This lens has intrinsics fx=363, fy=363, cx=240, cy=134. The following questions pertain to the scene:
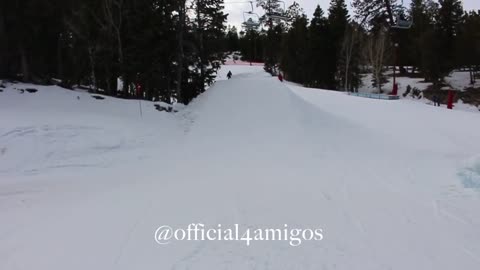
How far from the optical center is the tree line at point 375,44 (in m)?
34.8

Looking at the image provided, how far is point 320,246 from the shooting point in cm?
448

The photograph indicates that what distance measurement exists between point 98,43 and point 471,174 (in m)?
16.0

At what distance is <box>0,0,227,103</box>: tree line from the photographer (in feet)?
50.2

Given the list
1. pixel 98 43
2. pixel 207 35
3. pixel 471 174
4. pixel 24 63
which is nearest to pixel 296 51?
pixel 207 35

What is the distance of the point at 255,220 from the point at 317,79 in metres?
37.2

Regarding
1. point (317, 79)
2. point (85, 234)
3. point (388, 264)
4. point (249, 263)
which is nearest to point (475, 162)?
point (388, 264)

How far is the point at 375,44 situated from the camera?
37469mm

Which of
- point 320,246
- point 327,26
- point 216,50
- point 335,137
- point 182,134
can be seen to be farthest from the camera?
point 327,26

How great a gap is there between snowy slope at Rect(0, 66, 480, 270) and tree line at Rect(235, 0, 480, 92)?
24.6m

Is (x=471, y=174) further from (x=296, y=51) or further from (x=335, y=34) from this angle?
(x=296, y=51)

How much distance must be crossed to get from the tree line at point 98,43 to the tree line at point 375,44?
75.0ft

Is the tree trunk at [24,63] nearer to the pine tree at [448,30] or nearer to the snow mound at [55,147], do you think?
the snow mound at [55,147]

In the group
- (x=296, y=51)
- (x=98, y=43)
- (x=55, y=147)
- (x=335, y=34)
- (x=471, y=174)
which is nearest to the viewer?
(x=471, y=174)

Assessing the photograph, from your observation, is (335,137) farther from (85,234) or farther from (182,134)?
(85,234)
